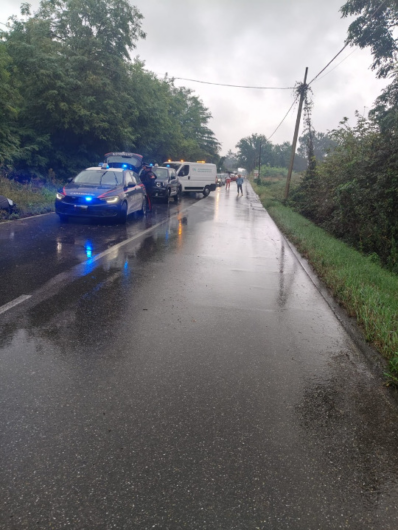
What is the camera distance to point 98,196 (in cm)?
1300

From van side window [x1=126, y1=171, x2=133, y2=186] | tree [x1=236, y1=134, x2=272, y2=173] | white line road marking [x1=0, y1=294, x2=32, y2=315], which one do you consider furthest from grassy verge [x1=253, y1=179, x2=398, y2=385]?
tree [x1=236, y1=134, x2=272, y2=173]

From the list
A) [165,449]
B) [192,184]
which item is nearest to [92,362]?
[165,449]

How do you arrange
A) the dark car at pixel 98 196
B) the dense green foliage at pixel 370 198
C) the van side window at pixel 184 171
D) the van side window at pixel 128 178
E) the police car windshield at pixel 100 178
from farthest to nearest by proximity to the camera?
the van side window at pixel 184 171
the van side window at pixel 128 178
the police car windshield at pixel 100 178
the dark car at pixel 98 196
the dense green foliage at pixel 370 198

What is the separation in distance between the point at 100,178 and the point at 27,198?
5.16 m

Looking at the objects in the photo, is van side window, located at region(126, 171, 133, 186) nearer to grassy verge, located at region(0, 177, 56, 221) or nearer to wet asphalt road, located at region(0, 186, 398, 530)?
grassy verge, located at region(0, 177, 56, 221)

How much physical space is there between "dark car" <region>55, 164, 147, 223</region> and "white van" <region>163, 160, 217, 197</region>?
17298mm

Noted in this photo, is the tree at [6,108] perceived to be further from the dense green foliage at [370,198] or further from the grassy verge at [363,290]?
the grassy verge at [363,290]

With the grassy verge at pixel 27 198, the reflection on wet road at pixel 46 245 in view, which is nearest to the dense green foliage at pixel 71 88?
the grassy verge at pixel 27 198

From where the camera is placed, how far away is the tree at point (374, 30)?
18609 millimetres

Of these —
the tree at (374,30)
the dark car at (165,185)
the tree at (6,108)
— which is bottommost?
the dark car at (165,185)

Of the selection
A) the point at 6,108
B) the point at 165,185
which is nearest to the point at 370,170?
the point at 165,185

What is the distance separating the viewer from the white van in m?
31.8

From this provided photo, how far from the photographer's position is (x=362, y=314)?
568 centimetres

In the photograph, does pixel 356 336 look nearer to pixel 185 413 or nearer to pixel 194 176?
pixel 185 413
